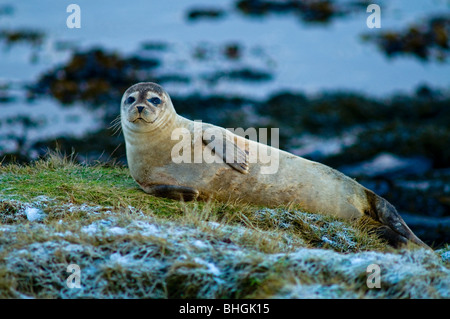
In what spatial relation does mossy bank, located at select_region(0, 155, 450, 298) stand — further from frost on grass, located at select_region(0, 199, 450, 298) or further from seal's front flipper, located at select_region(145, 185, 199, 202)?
seal's front flipper, located at select_region(145, 185, 199, 202)

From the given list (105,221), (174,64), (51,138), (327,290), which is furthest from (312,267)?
(174,64)

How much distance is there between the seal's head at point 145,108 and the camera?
6988 mm

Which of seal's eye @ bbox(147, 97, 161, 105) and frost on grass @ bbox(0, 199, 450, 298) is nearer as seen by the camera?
frost on grass @ bbox(0, 199, 450, 298)

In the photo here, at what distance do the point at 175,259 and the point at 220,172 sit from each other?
2166 millimetres

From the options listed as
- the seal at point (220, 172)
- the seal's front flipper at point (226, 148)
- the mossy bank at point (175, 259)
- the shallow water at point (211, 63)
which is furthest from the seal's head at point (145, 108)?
the shallow water at point (211, 63)

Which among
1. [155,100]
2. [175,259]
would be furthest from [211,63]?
[175,259]

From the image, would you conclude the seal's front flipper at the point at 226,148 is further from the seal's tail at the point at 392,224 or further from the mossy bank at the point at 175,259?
the seal's tail at the point at 392,224

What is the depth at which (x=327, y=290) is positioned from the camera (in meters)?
4.73

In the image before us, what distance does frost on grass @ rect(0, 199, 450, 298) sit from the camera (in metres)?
4.74

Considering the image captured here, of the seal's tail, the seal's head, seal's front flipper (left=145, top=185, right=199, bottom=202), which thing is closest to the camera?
seal's front flipper (left=145, top=185, right=199, bottom=202)

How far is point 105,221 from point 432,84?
19.0 metres

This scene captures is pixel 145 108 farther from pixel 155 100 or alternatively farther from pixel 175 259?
pixel 175 259

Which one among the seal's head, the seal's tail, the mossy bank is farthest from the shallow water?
the mossy bank

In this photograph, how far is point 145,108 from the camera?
698 centimetres
